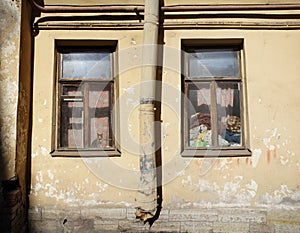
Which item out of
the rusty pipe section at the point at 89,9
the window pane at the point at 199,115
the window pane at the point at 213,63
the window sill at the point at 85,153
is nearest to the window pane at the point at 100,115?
the window sill at the point at 85,153

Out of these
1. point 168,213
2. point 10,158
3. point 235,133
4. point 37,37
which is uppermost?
point 37,37

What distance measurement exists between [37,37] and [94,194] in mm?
2312

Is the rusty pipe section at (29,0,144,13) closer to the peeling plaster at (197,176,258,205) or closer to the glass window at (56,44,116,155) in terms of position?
the glass window at (56,44,116,155)

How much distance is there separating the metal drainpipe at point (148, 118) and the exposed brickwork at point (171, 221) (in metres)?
0.26

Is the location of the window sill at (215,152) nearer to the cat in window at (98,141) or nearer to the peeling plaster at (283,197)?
the peeling plaster at (283,197)

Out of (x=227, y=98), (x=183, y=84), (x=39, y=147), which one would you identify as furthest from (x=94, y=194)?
(x=227, y=98)

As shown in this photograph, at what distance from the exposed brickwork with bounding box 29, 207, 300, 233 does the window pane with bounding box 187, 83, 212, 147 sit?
3.15 feet

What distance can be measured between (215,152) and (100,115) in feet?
5.56

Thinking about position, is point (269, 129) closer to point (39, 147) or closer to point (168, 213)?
point (168, 213)

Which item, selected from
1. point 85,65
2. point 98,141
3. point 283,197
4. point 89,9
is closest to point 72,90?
point 85,65

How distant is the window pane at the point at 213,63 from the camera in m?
4.09

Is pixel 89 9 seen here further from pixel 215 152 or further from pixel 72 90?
pixel 215 152

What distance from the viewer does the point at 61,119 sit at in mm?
3988

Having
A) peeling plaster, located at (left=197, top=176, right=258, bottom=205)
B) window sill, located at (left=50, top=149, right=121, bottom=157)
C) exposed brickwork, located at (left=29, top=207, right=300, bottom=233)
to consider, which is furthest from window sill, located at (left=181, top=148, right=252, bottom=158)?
window sill, located at (left=50, top=149, right=121, bottom=157)
